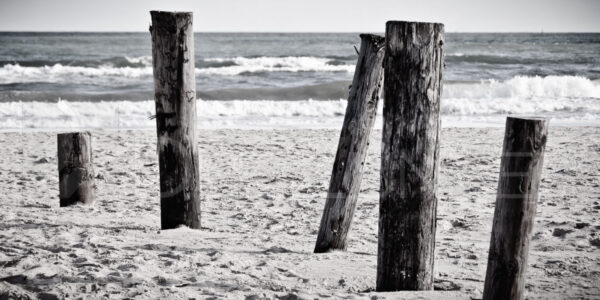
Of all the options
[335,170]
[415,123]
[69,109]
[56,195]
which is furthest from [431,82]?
[69,109]

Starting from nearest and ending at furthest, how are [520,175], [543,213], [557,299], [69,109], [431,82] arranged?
[520,175], [431,82], [557,299], [543,213], [69,109]

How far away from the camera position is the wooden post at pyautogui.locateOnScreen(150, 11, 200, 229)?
431 centimetres

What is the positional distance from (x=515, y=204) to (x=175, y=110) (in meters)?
2.64

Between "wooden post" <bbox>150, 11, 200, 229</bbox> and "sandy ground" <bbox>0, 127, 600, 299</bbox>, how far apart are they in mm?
321

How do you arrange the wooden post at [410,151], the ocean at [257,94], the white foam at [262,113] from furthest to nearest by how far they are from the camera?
the ocean at [257,94] < the white foam at [262,113] < the wooden post at [410,151]

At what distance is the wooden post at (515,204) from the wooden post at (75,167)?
4.06 m

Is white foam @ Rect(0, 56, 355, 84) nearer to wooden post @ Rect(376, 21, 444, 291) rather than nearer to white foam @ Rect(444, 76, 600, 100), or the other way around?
white foam @ Rect(444, 76, 600, 100)

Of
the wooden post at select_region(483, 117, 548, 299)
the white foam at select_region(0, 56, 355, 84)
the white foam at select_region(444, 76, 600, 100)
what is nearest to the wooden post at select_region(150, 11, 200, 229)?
the wooden post at select_region(483, 117, 548, 299)

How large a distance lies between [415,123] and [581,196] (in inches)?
160

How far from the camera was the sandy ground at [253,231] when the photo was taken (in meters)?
3.59

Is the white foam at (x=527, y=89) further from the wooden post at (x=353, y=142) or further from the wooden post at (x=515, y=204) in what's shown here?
the wooden post at (x=515, y=204)

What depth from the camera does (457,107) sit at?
14648 mm

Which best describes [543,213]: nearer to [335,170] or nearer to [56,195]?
[335,170]

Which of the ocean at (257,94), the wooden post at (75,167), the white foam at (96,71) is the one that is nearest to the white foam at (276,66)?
the white foam at (96,71)
